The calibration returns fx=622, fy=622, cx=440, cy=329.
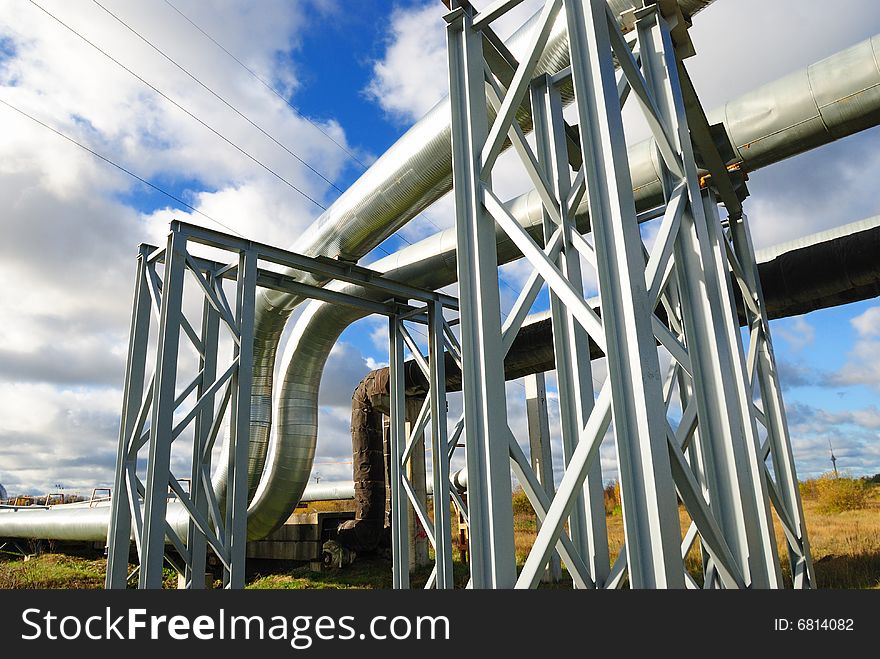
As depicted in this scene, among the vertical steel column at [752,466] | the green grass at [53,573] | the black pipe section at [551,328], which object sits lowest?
the green grass at [53,573]

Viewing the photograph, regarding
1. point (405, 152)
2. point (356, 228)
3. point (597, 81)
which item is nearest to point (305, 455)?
point (356, 228)

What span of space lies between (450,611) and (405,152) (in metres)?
5.40

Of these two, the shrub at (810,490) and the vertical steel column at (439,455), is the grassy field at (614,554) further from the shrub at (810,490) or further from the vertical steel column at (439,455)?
the vertical steel column at (439,455)

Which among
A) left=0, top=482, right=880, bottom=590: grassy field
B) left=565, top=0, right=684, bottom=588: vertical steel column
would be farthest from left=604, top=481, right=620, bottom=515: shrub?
left=565, top=0, right=684, bottom=588: vertical steel column

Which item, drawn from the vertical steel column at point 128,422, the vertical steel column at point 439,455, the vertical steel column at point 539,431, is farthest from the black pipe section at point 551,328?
the vertical steel column at point 128,422

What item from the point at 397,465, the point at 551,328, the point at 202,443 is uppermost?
the point at 551,328

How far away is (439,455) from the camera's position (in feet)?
28.1

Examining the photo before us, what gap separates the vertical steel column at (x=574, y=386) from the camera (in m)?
3.80

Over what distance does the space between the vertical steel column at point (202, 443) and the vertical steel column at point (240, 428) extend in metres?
0.35

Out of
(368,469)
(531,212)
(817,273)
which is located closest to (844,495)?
(817,273)

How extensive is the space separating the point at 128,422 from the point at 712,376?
6642 mm

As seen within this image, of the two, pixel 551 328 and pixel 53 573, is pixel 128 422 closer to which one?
pixel 551 328

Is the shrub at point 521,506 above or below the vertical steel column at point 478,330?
below

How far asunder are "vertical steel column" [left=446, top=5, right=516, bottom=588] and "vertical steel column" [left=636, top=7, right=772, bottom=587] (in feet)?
3.90
